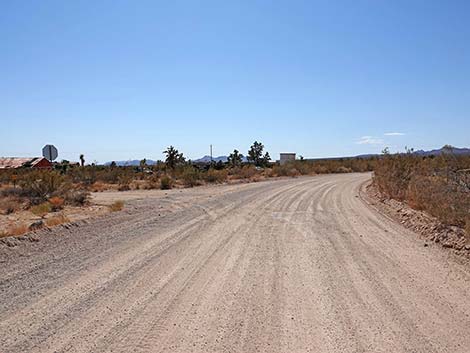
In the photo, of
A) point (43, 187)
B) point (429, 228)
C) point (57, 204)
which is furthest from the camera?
point (43, 187)

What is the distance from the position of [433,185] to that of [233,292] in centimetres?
1059

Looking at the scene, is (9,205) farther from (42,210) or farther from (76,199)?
(76,199)

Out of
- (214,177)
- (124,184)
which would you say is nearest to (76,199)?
(124,184)

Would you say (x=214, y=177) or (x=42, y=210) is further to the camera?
(x=214, y=177)

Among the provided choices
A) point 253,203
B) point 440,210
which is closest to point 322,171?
point 253,203

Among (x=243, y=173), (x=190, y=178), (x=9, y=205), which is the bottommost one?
(x=9, y=205)

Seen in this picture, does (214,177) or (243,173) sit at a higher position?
(243,173)

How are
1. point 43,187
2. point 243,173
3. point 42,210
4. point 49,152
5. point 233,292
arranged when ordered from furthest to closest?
1. point 243,173
2. point 49,152
3. point 43,187
4. point 42,210
5. point 233,292

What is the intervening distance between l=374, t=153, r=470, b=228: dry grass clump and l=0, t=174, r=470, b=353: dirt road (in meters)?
1.40

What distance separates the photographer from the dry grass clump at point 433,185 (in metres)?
12.1

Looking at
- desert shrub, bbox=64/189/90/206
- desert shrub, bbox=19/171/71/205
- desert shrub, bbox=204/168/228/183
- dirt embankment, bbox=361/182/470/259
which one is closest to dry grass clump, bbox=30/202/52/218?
desert shrub, bbox=64/189/90/206

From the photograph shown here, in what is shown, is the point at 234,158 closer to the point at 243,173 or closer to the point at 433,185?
the point at 243,173

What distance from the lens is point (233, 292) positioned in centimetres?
715

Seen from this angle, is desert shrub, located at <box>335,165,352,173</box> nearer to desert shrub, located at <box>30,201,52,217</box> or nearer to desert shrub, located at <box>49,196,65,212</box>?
desert shrub, located at <box>49,196,65,212</box>
